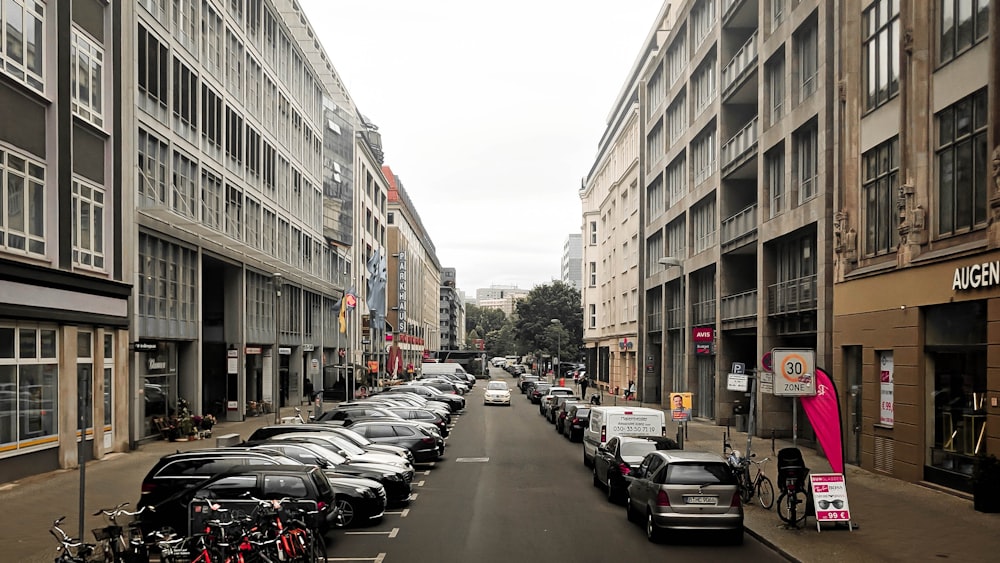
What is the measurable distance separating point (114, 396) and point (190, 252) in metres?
9.43

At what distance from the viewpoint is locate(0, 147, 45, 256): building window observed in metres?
22.0

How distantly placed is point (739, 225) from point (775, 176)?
4.53 meters

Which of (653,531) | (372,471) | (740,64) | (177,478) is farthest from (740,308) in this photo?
(177,478)

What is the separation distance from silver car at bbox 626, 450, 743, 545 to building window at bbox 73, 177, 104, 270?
60.3 ft

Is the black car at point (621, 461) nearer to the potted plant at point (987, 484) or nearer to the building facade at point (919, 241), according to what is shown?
the potted plant at point (987, 484)

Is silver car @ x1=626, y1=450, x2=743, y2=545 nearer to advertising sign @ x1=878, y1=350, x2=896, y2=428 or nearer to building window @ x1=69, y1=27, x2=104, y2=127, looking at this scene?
advertising sign @ x1=878, y1=350, x2=896, y2=428

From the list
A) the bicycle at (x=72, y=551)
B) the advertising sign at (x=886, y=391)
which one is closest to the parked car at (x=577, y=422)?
the advertising sign at (x=886, y=391)

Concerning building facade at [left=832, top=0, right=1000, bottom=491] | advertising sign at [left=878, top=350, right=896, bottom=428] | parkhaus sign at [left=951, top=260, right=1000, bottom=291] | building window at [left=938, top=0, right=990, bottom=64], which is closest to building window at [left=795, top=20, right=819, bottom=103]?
building facade at [left=832, top=0, right=1000, bottom=491]

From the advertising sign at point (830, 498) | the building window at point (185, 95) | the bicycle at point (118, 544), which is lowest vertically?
the advertising sign at point (830, 498)

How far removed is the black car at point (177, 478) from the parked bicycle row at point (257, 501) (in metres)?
0.02

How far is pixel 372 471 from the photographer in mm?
19219

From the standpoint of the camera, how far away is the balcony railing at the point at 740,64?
1475 inches

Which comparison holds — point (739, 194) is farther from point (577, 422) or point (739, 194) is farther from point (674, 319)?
point (577, 422)

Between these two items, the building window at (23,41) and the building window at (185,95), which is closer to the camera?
the building window at (23,41)
